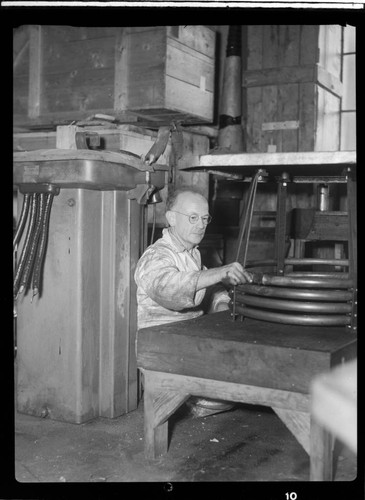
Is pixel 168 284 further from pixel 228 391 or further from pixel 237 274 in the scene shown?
pixel 228 391

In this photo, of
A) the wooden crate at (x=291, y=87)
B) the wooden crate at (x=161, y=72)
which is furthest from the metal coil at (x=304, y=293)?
the wooden crate at (x=291, y=87)

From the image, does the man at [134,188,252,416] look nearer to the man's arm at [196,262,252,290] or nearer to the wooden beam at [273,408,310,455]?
the man's arm at [196,262,252,290]

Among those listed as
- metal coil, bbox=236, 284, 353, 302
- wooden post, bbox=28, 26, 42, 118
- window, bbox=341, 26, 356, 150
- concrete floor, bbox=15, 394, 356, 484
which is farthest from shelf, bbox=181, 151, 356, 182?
window, bbox=341, 26, 356, 150

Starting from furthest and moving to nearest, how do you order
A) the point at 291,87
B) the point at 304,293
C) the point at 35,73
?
1. the point at 291,87
2. the point at 35,73
3. the point at 304,293

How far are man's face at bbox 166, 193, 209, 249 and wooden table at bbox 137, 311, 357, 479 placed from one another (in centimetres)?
58

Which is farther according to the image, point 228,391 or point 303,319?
point 303,319

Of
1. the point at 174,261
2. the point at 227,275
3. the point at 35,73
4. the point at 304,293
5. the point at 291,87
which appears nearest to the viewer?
the point at 304,293

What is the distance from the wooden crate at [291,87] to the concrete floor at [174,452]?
3.21 meters

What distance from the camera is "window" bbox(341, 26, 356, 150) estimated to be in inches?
239

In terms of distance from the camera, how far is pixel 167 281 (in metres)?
2.65

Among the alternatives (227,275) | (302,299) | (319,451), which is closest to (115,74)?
(227,275)

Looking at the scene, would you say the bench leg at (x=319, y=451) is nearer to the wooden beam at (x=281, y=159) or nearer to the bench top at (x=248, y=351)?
the bench top at (x=248, y=351)

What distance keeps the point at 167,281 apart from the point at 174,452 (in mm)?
784
